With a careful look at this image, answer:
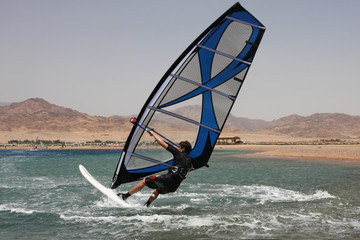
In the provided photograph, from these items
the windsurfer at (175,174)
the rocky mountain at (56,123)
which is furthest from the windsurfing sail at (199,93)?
the rocky mountain at (56,123)

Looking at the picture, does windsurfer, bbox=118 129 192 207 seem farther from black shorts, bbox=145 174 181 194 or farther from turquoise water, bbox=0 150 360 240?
turquoise water, bbox=0 150 360 240

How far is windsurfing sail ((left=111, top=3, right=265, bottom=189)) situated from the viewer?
5.88 metres

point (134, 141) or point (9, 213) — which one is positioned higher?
point (134, 141)

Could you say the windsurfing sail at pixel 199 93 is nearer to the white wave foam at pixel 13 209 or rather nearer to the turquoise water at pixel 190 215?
the turquoise water at pixel 190 215

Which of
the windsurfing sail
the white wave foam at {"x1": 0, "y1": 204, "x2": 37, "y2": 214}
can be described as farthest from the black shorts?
the white wave foam at {"x1": 0, "y1": 204, "x2": 37, "y2": 214}

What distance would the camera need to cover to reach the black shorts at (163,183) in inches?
222

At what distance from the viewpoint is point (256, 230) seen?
209 inches

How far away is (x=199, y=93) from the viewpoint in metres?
6.37

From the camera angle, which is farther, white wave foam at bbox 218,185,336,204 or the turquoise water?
white wave foam at bbox 218,185,336,204

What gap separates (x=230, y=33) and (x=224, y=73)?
2.48 ft

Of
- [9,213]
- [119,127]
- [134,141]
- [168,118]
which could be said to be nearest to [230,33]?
[168,118]

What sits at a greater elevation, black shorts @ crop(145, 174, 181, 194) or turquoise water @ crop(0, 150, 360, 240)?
black shorts @ crop(145, 174, 181, 194)

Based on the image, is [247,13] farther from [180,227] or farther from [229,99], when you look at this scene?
[180,227]

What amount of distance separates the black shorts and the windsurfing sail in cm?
96
